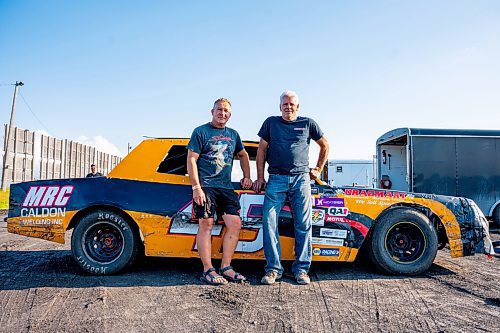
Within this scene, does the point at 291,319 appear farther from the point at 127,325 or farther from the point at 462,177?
the point at 462,177

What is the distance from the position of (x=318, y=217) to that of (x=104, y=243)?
2358mm

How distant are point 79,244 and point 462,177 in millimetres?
8365

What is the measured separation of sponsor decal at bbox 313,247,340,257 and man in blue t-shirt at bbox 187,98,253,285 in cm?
86

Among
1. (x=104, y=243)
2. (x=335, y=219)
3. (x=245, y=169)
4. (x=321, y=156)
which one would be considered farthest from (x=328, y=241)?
(x=104, y=243)

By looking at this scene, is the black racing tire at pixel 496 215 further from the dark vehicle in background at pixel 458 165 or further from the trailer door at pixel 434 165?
the trailer door at pixel 434 165

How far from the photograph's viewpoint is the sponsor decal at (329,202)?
3.79 m

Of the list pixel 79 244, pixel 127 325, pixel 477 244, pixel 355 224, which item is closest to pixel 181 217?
pixel 79 244

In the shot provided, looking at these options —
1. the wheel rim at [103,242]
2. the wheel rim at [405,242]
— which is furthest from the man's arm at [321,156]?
the wheel rim at [103,242]

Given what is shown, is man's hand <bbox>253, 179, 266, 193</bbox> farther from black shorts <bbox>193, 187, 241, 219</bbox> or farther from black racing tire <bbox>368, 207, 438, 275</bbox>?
black racing tire <bbox>368, 207, 438, 275</bbox>

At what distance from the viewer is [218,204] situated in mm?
3643

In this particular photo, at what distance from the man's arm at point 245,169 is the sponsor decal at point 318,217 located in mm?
760

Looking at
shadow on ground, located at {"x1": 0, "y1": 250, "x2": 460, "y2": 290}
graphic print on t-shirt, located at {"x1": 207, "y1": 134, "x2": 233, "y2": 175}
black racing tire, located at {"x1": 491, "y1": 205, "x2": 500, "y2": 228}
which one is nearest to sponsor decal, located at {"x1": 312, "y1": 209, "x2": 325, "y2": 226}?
shadow on ground, located at {"x1": 0, "y1": 250, "x2": 460, "y2": 290}

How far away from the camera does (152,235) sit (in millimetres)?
3729

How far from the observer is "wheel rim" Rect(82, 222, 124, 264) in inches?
149
